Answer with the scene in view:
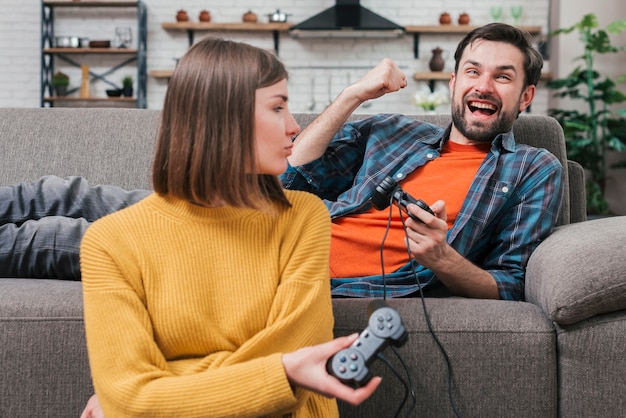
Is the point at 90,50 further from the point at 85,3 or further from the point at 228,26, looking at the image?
the point at 228,26

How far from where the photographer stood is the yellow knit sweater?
0.94 m

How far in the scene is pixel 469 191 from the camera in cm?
165

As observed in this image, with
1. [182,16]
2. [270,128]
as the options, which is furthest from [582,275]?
[182,16]

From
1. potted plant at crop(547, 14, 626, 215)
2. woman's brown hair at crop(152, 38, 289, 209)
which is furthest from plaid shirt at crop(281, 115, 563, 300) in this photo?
potted plant at crop(547, 14, 626, 215)

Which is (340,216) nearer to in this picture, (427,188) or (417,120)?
(427,188)

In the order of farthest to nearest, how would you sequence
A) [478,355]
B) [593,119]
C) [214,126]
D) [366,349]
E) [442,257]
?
1. [593,119]
2. [442,257]
3. [478,355]
4. [214,126]
5. [366,349]

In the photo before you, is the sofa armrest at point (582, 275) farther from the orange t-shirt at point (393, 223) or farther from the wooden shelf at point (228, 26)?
the wooden shelf at point (228, 26)

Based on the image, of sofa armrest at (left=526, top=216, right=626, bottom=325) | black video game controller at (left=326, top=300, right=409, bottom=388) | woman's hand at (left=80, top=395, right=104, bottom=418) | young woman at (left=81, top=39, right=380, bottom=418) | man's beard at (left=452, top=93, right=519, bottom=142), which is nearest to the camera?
black video game controller at (left=326, top=300, right=409, bottom=388)

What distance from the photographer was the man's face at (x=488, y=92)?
5.83 ft

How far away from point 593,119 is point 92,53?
12.5 ft

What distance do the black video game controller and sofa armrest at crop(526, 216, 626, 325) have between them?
0.54m

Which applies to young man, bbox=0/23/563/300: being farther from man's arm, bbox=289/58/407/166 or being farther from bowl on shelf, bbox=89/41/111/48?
bowl on shelf, bbox=89/41/111/48

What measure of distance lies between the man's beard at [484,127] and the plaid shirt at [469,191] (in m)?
0.05

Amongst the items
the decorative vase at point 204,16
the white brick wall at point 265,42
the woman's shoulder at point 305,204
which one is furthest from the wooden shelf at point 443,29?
the woman's shoulder at point 305,204
